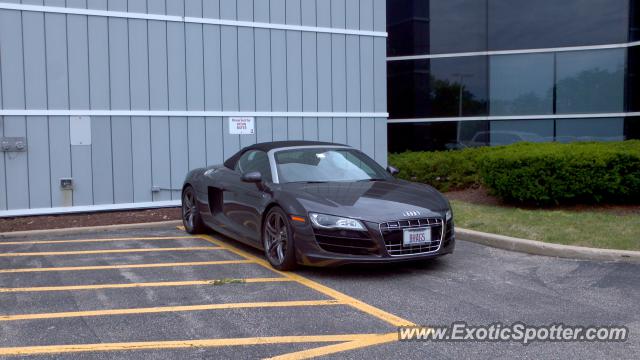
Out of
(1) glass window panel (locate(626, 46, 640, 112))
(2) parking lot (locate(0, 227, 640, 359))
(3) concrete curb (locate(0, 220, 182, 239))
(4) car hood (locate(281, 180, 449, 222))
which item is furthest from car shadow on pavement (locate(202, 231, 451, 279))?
(1) glass window panel (locate(626, 46, 640, 112))

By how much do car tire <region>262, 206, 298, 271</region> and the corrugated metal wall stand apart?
5.15 meters

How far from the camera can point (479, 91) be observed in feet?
48.5

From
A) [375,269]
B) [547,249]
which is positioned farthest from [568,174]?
[375,269]

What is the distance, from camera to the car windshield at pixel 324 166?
24.4ft

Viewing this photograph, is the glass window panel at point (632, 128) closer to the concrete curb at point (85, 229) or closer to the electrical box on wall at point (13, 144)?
the concrete curb at point (85, 229)

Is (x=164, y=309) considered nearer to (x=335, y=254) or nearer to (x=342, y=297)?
(x=342, y=297)

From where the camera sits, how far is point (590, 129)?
1413 centimetres

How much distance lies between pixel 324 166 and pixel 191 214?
251cm

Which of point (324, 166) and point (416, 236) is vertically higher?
point (324, 166)

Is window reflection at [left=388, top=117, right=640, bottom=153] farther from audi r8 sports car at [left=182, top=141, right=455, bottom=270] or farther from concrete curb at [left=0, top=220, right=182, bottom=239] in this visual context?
audi r8 sports car at [left=182, top=141, right=455, bottom=270]

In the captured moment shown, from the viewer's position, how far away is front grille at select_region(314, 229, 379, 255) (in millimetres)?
6246

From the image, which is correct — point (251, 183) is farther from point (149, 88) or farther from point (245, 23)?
point (245, 23)

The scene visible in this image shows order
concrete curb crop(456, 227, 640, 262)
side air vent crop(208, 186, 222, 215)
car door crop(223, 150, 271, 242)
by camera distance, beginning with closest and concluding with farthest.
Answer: concrete curb crop(456, 227, 640, 262), car door crop(223, 150, 271, 242), side air vent crop(208, 186, 222, 215)

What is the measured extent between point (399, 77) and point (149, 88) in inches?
251
